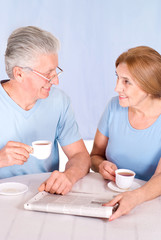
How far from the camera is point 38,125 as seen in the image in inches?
79.5

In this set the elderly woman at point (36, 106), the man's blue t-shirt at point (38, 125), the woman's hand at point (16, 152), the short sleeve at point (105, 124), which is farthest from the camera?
the short sleeve at point (105, 124)

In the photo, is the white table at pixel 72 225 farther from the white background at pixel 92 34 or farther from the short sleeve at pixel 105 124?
the white background at pixel 92 34

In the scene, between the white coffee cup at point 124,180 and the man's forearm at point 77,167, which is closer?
the white coffee cup at point 124,180

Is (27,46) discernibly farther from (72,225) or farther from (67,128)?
(72,225)

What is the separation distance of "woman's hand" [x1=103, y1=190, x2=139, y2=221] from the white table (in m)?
0.02

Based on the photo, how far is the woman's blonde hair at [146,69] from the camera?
1965 mm

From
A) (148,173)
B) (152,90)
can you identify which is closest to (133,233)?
(148,173)

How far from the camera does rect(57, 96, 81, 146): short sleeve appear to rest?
2.10m

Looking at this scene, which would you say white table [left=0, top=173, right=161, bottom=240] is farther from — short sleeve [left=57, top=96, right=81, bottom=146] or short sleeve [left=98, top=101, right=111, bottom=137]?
short sleeve [left=98, top=101, right=111, bottom=137]

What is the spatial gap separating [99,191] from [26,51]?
84 centimetres

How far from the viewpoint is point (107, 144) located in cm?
225

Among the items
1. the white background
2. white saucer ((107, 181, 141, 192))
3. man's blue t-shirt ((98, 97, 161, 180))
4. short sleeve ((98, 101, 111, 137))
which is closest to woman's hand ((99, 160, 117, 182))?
white saucer ((107, 181, 141, 192))

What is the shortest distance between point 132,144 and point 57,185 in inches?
28.0

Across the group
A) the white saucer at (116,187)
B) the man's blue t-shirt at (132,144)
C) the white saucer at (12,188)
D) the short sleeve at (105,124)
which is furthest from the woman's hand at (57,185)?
the short sleeve at (105,124)
